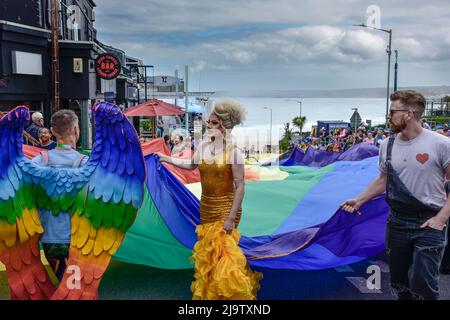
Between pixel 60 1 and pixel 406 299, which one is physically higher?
pixel 60 1

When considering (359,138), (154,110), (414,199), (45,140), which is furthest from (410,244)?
(154,110)

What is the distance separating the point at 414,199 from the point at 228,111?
1466 millimetres

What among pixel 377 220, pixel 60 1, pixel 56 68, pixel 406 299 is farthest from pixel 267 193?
pixel 60 1

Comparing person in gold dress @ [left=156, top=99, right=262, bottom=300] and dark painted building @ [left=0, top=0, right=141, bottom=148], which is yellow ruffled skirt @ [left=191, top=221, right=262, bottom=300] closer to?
person in gold dress @ [left=156, top=99, right=262, bottom=300]

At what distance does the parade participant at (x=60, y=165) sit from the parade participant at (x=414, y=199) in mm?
2243

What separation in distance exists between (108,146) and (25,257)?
101cm

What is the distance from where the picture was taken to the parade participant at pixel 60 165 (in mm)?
3430

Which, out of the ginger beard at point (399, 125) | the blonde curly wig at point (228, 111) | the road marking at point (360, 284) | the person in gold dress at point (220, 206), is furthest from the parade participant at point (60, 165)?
the road marking at point (360, 284)

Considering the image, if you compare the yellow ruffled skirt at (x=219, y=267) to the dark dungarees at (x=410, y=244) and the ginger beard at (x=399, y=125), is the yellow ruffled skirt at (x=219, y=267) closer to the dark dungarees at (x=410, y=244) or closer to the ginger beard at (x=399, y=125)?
the dark dungarees at (x=410, y=244)

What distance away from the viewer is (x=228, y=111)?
3693 mm

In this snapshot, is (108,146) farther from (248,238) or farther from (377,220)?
(377,220)

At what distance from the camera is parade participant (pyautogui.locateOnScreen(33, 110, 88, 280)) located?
3.43 m
